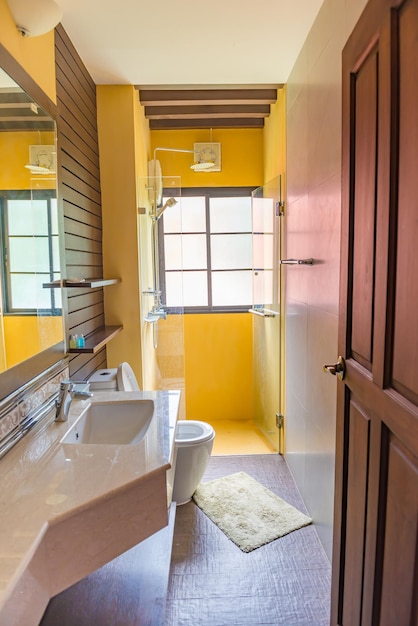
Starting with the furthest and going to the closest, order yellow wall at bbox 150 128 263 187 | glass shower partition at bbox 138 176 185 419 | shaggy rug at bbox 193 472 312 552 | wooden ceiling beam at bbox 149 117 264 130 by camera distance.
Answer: yellow wall at bbox 150 128 263 187, wooden ceiling beam at bbox 149 117 264 130, glass shower partition at bbox 138 176 185 419, shaggy rug at bbox 193 472 312 552

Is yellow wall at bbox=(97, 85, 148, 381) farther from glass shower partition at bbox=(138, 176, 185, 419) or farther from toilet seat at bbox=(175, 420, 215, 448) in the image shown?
toilet seat at bbox=(175, 420, 215, 448)

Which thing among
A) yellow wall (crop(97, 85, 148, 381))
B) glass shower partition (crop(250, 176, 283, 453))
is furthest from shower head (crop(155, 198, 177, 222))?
glass shower partition (crop(250, 176, 283, 453))

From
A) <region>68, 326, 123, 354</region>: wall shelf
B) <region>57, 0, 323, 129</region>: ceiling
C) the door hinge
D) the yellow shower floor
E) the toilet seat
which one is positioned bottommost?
the yellow shower floor

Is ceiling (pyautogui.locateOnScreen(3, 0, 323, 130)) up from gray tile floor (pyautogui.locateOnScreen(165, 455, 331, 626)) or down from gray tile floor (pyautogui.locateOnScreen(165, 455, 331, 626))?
up

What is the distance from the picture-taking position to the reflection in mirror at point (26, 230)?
135cm

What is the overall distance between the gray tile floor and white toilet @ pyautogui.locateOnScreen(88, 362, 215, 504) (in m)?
0.14

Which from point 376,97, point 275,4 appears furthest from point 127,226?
point 376,97

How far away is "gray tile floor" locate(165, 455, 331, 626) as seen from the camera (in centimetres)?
162

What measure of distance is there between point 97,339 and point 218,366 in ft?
5.58

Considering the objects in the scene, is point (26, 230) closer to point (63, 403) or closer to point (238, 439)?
point (63, 403)

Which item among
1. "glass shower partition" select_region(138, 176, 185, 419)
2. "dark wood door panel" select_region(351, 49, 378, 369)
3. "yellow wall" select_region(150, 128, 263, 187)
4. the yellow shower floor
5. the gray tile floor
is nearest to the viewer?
"dark wood door panel" select_region(351, 49, 378, 369)

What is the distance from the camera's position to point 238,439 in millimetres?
3266

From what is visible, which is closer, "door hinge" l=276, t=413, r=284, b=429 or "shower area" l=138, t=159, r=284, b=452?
"shower area" l=138, t=159, r=284, b=452

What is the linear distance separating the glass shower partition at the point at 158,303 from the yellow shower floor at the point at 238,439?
0.43 metres
